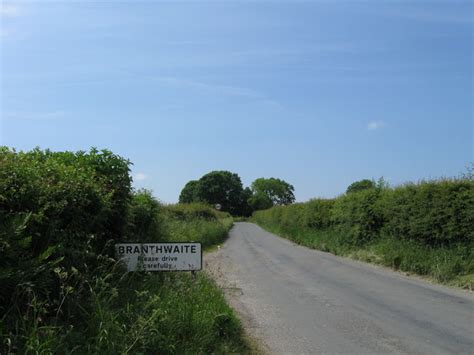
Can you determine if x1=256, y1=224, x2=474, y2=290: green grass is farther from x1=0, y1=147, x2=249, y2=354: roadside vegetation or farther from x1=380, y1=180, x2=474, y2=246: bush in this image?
x1=0, y1=147, x2=249, y2=354: roadside vegetation

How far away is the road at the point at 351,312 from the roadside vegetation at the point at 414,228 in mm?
919

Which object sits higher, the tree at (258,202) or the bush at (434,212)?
the tree at (258,202)

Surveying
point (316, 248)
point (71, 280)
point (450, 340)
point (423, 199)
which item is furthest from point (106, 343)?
point (316, 248)

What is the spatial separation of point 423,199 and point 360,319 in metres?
8.29

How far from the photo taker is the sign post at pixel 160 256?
22.8 ft

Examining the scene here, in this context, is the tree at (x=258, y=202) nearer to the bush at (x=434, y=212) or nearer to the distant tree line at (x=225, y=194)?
the distant tree line at (x=225, y=194)

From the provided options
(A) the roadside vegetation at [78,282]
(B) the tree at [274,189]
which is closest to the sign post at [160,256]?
(A) the roadside vegetation at [78,282]

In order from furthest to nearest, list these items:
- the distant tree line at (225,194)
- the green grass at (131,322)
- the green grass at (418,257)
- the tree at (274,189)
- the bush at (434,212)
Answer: the tree at (274,189) → the distant tree line at (225,194) → the bush at (434,212) → the green grass at (418,257) → the green grass at (131,322)

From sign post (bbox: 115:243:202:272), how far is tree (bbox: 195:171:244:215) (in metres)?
115

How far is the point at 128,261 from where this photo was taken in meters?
6.98

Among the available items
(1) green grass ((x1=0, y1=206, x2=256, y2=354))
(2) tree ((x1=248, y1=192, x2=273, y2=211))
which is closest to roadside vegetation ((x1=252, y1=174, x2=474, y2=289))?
(1) green grass ((x1=0, y1=206, x2=256, y2=354))

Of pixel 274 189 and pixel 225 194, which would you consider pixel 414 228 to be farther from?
pixel 274 189

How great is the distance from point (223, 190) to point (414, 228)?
11543 cm

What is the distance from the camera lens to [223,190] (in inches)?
5177
